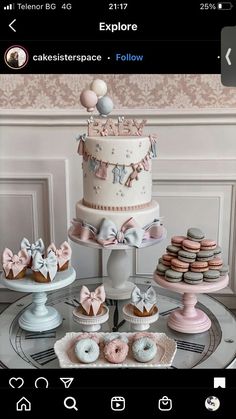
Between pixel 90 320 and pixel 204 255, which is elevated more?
pixel 204 255

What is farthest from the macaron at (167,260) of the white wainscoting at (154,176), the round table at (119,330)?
the white wainscoting at (154,176)

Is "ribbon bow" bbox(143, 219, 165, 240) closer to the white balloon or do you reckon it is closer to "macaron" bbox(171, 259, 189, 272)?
"macaron" bbox(171, 259, 189, 272)

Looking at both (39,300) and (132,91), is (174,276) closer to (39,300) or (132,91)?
(39,300)

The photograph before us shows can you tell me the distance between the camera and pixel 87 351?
80cm

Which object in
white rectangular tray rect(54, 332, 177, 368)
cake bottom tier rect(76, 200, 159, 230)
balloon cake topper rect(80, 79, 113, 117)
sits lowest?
white rectangular tray rect(54, 332, 177, 368)

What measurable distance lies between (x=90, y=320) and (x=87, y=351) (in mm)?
87
